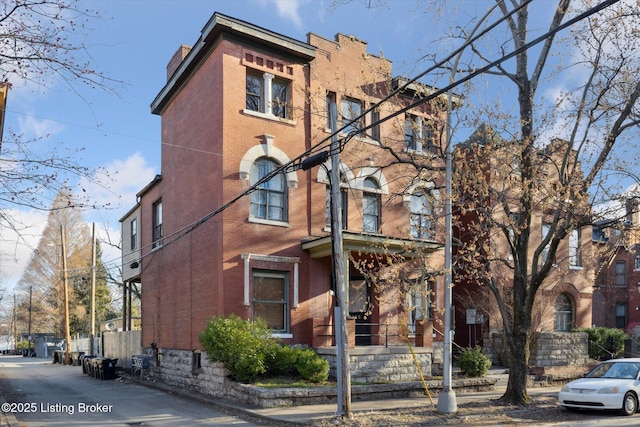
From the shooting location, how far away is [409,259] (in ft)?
66.9

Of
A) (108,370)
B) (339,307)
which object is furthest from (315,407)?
(108,370)

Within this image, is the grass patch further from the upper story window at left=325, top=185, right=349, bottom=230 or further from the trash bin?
the trash bin

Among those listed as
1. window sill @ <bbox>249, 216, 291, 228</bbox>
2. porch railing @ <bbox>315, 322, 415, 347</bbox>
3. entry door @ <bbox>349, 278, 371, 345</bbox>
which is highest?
window sill @ <bbox>249, 216, 291, 228</bbox>

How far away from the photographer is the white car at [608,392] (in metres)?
14.5

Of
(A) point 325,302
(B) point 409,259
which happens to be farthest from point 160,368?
(B) point 409,259

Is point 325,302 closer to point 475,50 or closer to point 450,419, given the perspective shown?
Answer: point 450,419

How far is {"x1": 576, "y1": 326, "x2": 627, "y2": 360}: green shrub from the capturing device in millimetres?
27562

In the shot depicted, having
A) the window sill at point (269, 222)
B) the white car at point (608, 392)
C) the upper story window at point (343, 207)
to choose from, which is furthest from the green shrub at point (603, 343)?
the window sill at point (269, 222)

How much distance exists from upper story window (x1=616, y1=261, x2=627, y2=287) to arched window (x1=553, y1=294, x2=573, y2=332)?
1614 cm

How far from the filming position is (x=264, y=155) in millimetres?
19266

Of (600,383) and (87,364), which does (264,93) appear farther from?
(87,364)

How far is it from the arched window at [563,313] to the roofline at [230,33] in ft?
57.2

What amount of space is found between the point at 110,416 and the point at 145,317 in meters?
11.3

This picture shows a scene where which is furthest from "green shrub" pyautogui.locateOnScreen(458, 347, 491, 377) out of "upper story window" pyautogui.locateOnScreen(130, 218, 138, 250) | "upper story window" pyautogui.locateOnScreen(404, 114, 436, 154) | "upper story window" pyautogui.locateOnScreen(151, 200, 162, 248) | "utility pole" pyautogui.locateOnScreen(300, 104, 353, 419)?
"upper story window" pyautogui.locateOnScreen(130, 218, 138, 250)
